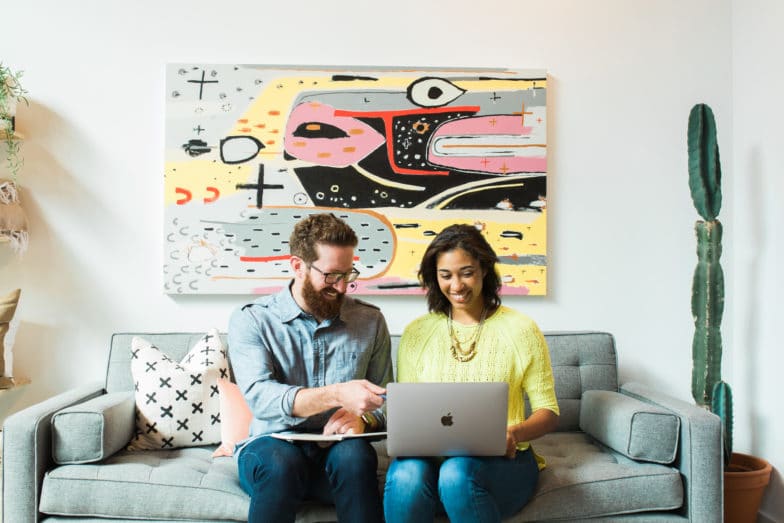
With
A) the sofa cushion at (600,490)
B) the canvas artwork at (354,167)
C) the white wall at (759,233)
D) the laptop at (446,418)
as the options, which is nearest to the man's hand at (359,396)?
the laptop at (446,418)

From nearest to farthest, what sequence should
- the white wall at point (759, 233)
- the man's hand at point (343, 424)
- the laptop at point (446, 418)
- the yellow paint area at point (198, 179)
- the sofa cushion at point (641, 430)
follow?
the laptop at point (446, 418) → the man's hand at point (343, 424) → the sofa cushion at point (641, 430) → the white wall at point (759, 233) → the yellow paint area at point (198, 179)

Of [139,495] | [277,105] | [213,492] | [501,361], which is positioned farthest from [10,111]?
[501,361]

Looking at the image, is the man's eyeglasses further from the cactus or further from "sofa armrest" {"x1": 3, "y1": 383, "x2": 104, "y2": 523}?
the cactus

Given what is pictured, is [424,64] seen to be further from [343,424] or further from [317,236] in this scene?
[343,424]

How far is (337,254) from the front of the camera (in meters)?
2.10

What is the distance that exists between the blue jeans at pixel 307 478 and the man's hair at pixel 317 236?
21.7 inches

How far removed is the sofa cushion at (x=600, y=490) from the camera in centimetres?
208

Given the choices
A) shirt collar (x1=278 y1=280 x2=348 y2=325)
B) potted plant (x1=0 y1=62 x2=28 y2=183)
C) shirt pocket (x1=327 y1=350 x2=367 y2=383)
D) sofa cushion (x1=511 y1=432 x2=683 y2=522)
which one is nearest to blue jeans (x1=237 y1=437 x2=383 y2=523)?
shirt pocket (x1=327 y1=350 x2=367 y2=383)

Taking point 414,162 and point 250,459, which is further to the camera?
point 414,162

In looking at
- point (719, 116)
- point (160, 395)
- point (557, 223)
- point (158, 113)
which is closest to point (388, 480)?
point (160, 395)

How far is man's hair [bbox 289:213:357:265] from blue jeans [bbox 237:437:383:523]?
552mm

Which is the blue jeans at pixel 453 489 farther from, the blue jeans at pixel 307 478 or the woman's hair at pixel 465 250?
the woman's hair at pixel 465 250

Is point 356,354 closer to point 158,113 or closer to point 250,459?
point 250,459

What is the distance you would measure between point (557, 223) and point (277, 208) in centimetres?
122
